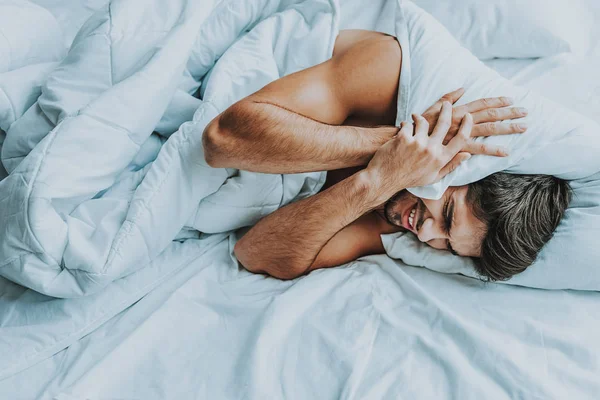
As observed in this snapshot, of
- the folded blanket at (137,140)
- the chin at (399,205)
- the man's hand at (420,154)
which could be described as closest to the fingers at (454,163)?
the man's hand at (420,154)

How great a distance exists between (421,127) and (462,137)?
0.08m

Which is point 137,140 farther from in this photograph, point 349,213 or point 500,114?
point 500,114

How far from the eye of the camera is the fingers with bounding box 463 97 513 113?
1.11 metres

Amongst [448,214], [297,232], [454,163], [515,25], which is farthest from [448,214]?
[515,25]

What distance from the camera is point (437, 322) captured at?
1.10m

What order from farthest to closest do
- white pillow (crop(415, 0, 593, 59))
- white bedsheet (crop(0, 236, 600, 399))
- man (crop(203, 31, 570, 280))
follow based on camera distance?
white pillow (crop(415, 0, 593, 59))
man (crop(203, 31, 570, 280))
white bedsheet (crop(0, 236, 600, 399))

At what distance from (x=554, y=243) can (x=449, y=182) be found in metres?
0.25

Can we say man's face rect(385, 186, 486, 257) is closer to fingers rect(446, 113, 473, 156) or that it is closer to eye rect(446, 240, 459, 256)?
eye rect(446, 240, 459, 256)

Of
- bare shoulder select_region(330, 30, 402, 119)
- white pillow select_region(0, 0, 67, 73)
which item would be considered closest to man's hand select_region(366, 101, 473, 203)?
bare shoulder select_region(330, 30, 402, 119)

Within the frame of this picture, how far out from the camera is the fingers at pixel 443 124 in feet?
3.58

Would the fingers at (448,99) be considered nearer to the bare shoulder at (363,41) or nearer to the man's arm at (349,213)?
the man's arm at (349,213)

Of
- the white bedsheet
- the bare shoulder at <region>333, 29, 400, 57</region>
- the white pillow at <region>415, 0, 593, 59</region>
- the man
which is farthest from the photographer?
the white pillow at <region>415, 0, 593, 59</region>

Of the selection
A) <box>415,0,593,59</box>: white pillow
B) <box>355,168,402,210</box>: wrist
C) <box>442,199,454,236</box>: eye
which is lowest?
<box>442,199,454,236</box>: eye

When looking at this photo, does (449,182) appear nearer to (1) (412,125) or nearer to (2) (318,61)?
(1) (412,125)
